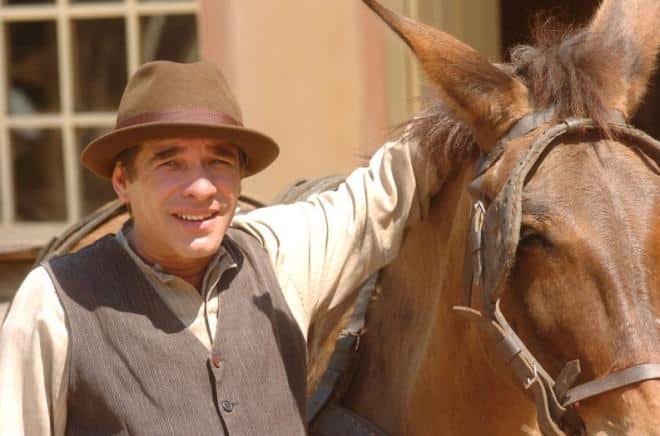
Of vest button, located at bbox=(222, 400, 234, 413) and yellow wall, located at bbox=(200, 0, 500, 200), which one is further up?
yellow wall, located at bbox=(200, 0, 500, 200)

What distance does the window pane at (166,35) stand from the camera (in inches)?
206

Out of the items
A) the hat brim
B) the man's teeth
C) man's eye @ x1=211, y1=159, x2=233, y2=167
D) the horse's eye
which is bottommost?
the horse's eye

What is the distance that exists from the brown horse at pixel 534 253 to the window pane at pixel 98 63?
109 inches

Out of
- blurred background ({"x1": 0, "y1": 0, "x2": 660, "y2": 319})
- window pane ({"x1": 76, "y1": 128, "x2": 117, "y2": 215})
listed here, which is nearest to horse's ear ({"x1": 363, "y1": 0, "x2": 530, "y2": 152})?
blurred background ({"x1": 0, "y1": 0, "x2": 660, "y2": 319})

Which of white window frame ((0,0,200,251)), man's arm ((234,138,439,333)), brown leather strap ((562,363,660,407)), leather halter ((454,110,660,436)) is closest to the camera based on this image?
brown leather strap ((562,363,660,407))

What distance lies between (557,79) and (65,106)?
3423 mm

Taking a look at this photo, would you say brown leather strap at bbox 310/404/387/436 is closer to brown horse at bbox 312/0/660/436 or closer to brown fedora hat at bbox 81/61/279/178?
brown horse at bbox 312/0/660/436

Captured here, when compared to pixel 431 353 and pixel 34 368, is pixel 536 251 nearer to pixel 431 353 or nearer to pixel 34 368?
pixel 431 353

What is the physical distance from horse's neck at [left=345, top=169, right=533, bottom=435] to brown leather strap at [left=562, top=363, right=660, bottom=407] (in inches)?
13.9

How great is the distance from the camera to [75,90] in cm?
540

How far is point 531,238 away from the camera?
7.18 ft

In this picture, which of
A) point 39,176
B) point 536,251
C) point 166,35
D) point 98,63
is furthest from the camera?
point 39,176

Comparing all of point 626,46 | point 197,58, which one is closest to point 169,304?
point 626,46

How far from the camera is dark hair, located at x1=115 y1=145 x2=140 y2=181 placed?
2344 millimetres
